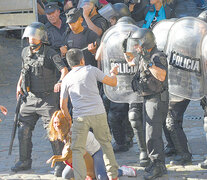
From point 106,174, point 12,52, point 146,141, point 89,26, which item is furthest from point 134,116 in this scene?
point 12,52

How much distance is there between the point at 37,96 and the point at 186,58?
6.61 ft

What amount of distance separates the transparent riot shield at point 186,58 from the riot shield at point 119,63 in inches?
20.2

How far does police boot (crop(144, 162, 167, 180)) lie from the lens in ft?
21.6

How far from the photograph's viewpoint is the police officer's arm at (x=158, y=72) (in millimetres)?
6219

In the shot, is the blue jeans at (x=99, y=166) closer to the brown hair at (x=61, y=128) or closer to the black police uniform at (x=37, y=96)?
the brown hair at (x=61, y=128)

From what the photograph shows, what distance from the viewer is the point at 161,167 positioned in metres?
6.68

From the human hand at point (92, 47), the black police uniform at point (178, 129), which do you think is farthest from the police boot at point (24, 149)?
the black police uniform at point (178, 129)

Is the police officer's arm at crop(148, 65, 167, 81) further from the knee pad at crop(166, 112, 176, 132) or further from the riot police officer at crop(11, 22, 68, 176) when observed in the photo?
the riot police officer at crop(11, 22, 68, 176)

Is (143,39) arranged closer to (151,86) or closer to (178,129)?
(151,86)

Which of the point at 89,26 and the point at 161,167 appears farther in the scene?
the point at 89,26

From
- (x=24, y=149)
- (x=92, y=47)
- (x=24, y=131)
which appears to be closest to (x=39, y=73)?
(x=24, y=131)

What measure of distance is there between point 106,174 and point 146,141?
0.66m

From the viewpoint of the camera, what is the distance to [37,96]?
283 inches

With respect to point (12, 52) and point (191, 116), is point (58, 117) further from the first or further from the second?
point (12, 52)
